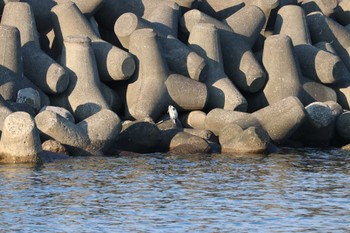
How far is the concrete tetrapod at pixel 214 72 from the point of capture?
2169cm

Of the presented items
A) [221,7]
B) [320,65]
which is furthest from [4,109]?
[221,7]

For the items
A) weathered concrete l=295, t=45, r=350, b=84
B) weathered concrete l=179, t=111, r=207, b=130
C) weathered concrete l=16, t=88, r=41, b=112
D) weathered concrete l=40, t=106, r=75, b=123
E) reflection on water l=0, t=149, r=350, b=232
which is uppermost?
weathered concrete l=295, t=45, r=350, b=84

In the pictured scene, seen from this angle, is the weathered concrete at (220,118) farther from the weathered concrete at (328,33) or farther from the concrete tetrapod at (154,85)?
the weathered concrete at (328,33)

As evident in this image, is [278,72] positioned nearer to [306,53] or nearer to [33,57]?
[306,53]

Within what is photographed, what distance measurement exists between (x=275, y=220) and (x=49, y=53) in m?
9.67

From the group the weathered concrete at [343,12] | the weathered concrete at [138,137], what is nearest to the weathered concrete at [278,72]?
the weathered concrete at [138,137]

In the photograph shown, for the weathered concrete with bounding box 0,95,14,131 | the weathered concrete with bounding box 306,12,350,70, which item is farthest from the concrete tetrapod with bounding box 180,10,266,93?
the weathered concrete with bounding box 0,95,14,131

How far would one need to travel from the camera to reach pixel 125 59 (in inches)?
829

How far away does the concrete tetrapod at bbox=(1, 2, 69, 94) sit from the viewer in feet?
67.7

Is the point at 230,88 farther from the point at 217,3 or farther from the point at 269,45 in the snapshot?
the point at 217,3

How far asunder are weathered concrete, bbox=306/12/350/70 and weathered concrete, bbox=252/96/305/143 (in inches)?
188

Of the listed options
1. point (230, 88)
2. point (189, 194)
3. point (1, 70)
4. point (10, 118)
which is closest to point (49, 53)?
point (1, 70)

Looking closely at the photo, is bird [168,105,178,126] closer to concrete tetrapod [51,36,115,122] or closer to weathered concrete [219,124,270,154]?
concrete tetrapod [51,36,115,122]

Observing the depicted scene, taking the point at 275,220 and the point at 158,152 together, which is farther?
the point at 158,152
